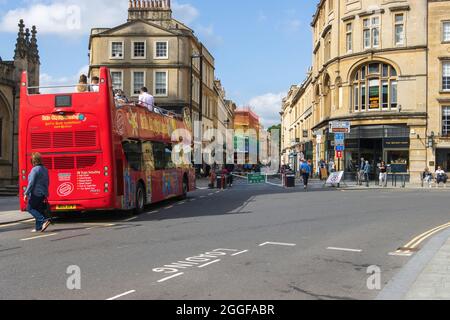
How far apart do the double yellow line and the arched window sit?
96.2ft

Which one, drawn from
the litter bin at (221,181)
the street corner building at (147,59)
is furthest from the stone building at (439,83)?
the street corner building at (147,59)

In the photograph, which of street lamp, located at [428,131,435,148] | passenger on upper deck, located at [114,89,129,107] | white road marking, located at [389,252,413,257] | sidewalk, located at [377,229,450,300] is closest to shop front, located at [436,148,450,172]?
street lamp, located at [428,131,435,148]

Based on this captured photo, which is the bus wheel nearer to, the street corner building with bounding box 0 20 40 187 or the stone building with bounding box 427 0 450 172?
the street corner building with bounding box 0 20 40 187

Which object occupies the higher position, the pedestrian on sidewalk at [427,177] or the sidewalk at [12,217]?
the pedestrian on sidewalk at [427,177]

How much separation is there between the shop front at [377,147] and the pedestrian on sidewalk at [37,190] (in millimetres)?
31022

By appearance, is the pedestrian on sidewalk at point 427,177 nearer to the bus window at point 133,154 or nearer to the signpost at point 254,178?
the signpost at point 254,178

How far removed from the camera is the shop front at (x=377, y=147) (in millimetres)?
40250

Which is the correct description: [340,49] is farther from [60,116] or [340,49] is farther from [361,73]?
[60,116]

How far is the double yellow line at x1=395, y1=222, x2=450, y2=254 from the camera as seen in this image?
979 centimetres

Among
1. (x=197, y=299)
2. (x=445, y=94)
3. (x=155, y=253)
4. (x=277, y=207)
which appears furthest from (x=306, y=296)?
(x=445, y=94)

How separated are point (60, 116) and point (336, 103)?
33.3 m

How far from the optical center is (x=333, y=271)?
792 cm

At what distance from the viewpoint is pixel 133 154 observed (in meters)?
15.7
